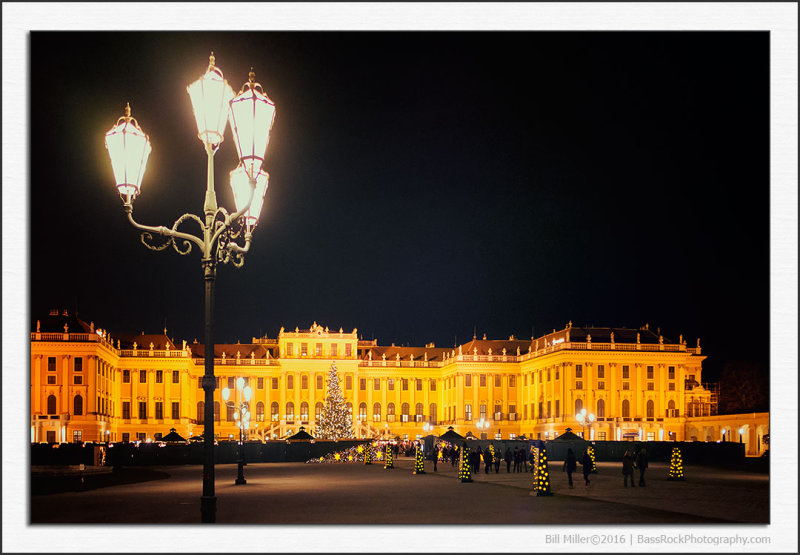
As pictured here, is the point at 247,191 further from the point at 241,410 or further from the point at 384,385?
the point at 384,385

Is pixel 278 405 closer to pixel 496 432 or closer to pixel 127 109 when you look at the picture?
pixel 496 432

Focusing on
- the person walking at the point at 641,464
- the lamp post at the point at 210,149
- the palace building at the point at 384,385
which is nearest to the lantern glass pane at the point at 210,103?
the lamp post at the point at 210,149

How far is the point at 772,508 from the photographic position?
46.9ft

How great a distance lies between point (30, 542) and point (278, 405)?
9735 centimetres

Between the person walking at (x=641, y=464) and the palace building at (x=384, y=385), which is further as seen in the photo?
the palace building at (x=384, y=385)

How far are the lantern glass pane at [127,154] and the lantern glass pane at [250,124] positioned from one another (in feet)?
5.31

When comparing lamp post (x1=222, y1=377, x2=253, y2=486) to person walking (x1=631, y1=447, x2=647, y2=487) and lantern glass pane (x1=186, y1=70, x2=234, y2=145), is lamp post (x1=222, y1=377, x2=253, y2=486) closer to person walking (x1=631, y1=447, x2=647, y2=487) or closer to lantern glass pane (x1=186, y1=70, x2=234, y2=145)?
person walking (x1=631, y1=447, x2=647, y2=487)

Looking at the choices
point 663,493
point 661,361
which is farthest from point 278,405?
point 663,493

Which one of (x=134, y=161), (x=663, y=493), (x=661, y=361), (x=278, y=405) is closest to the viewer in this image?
(x=134, y=161)

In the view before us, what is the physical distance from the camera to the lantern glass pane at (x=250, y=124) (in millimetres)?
12219

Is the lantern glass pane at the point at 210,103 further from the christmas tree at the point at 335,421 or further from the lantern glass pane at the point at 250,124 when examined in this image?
the christmas tree at the point at 335,421

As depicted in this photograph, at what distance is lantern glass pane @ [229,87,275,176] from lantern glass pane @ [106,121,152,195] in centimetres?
162

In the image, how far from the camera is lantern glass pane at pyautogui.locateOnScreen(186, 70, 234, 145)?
12.6 metres

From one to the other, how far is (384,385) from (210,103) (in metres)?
102
